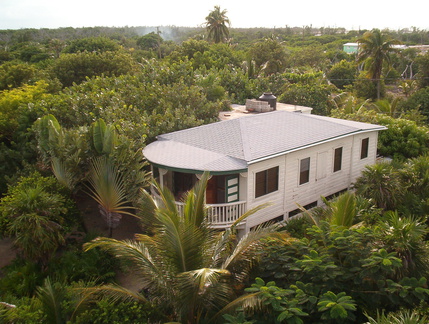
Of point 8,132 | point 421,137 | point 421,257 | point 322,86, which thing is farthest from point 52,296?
point 322,86

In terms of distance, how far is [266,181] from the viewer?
15.1 meters

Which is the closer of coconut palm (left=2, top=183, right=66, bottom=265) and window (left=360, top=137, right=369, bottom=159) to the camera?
coconut palm (left=2, top=183, right=66, bottom=265)

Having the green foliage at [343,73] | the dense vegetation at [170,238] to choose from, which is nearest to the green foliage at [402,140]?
the dense vegetation at [170,238]

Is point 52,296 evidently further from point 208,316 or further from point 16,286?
point 208,316

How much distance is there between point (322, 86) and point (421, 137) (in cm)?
998

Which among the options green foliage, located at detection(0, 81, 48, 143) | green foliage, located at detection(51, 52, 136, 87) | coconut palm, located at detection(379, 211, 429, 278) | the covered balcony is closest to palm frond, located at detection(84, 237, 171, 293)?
the covered balcony

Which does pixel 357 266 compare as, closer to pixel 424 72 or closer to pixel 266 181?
pixel 266 181

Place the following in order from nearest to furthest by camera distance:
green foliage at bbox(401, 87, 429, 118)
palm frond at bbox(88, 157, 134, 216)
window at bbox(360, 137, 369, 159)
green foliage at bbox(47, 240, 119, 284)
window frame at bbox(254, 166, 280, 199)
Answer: green foliage at bbox(47, 240, 119, 284)
palm frond at bbox(88, 157, 134, 216)
window frame at bbox(254, 166, 280, 199)
window at bbox(360, 137, 369, 159)
green foliage at bbox(401, 87, 429, 118)

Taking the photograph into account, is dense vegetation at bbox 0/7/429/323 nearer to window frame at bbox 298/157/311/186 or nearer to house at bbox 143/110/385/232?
house at bbox 143/110/385/232

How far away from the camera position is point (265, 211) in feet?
50.1

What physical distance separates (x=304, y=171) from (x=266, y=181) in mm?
2243

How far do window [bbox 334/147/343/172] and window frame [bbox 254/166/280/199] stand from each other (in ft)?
12.2

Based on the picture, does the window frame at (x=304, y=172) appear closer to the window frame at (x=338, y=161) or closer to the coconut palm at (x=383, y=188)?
the window frame at (x=338, y=161)

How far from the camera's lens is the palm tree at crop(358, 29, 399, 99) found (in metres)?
42.2
